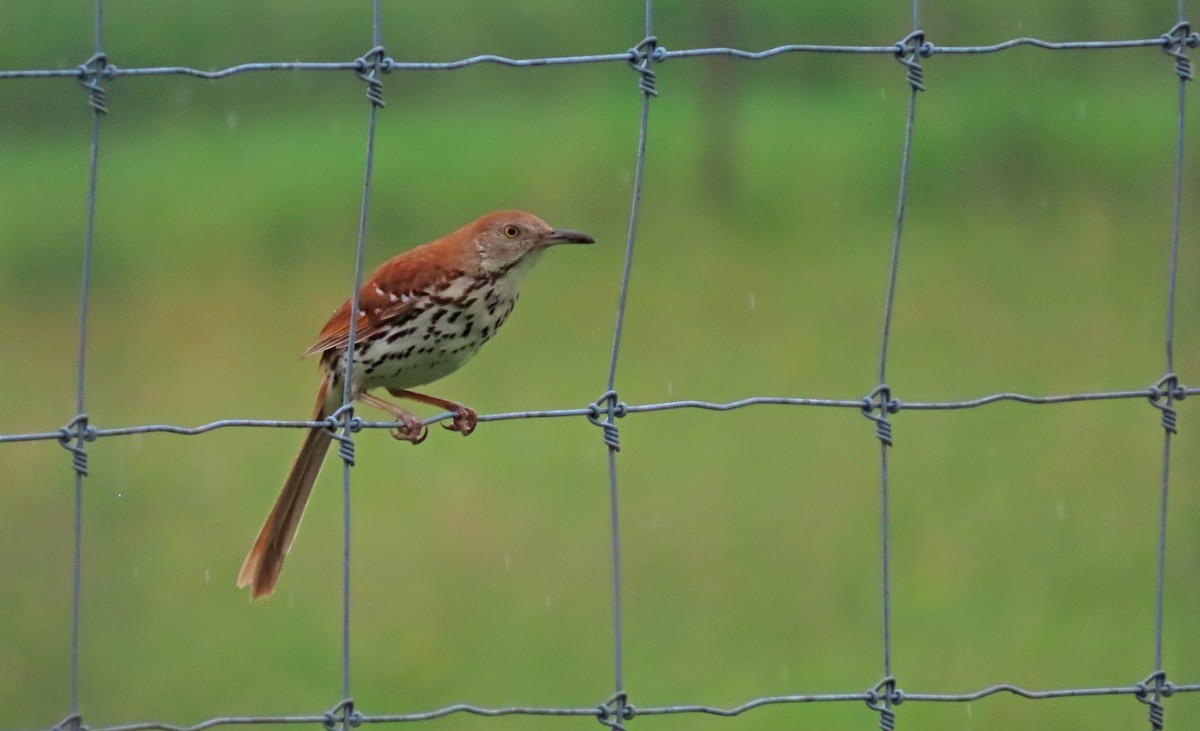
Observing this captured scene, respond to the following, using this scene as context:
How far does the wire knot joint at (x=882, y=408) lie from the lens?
291cm

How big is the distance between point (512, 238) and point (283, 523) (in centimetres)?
88

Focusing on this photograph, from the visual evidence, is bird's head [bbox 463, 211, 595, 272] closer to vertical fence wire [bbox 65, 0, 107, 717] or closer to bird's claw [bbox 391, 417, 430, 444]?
bird's claw [bbox 391, 417, 430, 444]

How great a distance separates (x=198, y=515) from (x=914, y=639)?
5281 millimetres

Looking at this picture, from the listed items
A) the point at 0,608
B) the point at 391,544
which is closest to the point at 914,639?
the point at 391,544

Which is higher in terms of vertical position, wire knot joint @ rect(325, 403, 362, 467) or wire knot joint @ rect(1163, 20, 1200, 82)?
wire knot joint @ rect(1163, 20, 1200, 82)

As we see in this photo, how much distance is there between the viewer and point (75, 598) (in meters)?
2.61

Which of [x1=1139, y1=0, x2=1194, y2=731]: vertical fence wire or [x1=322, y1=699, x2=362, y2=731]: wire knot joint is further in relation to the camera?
[x1=1139, y1=0, x2=1194, y2=731]: vertical fence wire

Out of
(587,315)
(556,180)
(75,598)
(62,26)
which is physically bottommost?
(75,598)

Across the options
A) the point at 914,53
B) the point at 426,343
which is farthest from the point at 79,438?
the point at 914,53

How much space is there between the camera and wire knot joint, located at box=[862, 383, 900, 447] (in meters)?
2.91

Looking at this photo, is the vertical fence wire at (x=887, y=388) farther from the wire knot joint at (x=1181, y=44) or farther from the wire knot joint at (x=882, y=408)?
the wire knot joint at (x=1181, y=44)

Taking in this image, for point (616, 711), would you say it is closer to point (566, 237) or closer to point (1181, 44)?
point (566, 237)

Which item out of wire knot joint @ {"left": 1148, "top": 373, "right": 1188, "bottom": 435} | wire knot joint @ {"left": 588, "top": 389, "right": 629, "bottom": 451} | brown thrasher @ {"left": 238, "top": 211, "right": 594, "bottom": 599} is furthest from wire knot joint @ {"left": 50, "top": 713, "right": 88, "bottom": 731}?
wire knot joint @ {"left": 1148, "top": 373, "right": 1188, "bottom": 435}

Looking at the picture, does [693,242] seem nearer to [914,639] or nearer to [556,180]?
[556,180]
